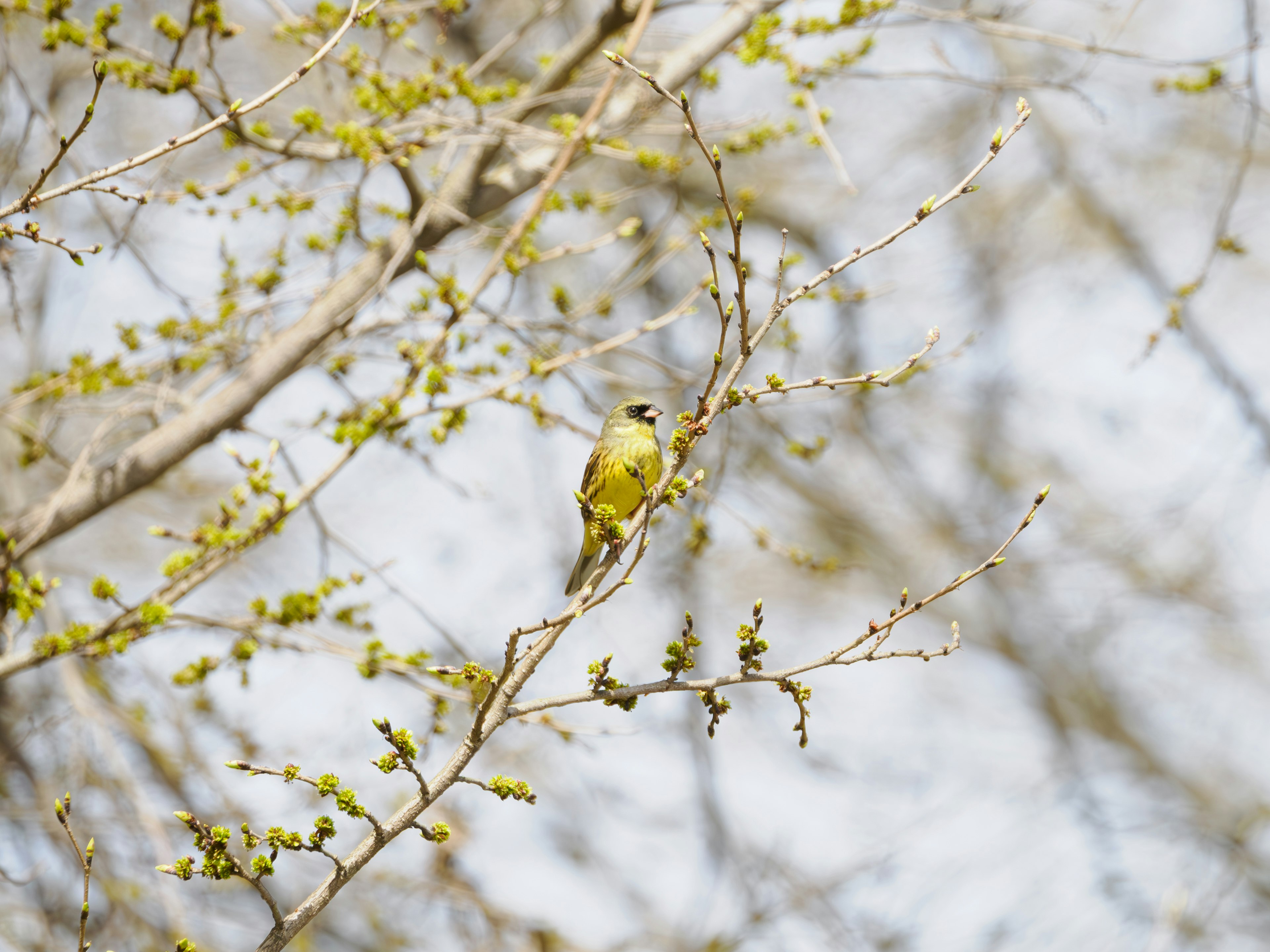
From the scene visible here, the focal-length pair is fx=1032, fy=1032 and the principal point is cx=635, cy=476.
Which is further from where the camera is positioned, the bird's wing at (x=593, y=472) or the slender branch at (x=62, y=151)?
the bird's wing at (x=593, y=472)

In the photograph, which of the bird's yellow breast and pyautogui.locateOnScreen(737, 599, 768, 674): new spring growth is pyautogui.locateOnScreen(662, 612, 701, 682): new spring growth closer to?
pyautogui.locateOnScreen(737, 599, 768, 674): new spring growth

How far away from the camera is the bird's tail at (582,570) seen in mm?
5000

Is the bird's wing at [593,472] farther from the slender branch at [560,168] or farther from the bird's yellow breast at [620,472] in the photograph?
the slender branch at [560,168]

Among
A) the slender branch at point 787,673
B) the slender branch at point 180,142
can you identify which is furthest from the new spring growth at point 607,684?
the slender branch at point 180,142

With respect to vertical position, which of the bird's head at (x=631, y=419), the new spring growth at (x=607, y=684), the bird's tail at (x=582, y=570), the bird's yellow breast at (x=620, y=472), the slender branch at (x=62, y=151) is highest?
the bird's head at (x=631, y=419)

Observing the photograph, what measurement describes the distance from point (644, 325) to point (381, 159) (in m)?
1.30

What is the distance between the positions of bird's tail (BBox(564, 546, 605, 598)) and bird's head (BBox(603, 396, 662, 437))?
583mm

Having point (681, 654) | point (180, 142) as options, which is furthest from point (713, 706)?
point (180, 142)

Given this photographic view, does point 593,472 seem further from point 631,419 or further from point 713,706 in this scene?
point 713,706

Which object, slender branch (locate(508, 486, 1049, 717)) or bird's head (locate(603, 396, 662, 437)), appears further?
bird's head (locate(603, 396, 662, 437))

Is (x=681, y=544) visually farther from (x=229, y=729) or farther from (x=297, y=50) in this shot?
(x=297, y=50)

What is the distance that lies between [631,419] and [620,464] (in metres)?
0.38

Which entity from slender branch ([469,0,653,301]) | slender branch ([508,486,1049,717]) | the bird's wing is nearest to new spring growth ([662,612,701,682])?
slender branch ([508,486,1049,717])

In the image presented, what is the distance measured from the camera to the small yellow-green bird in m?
4.50
